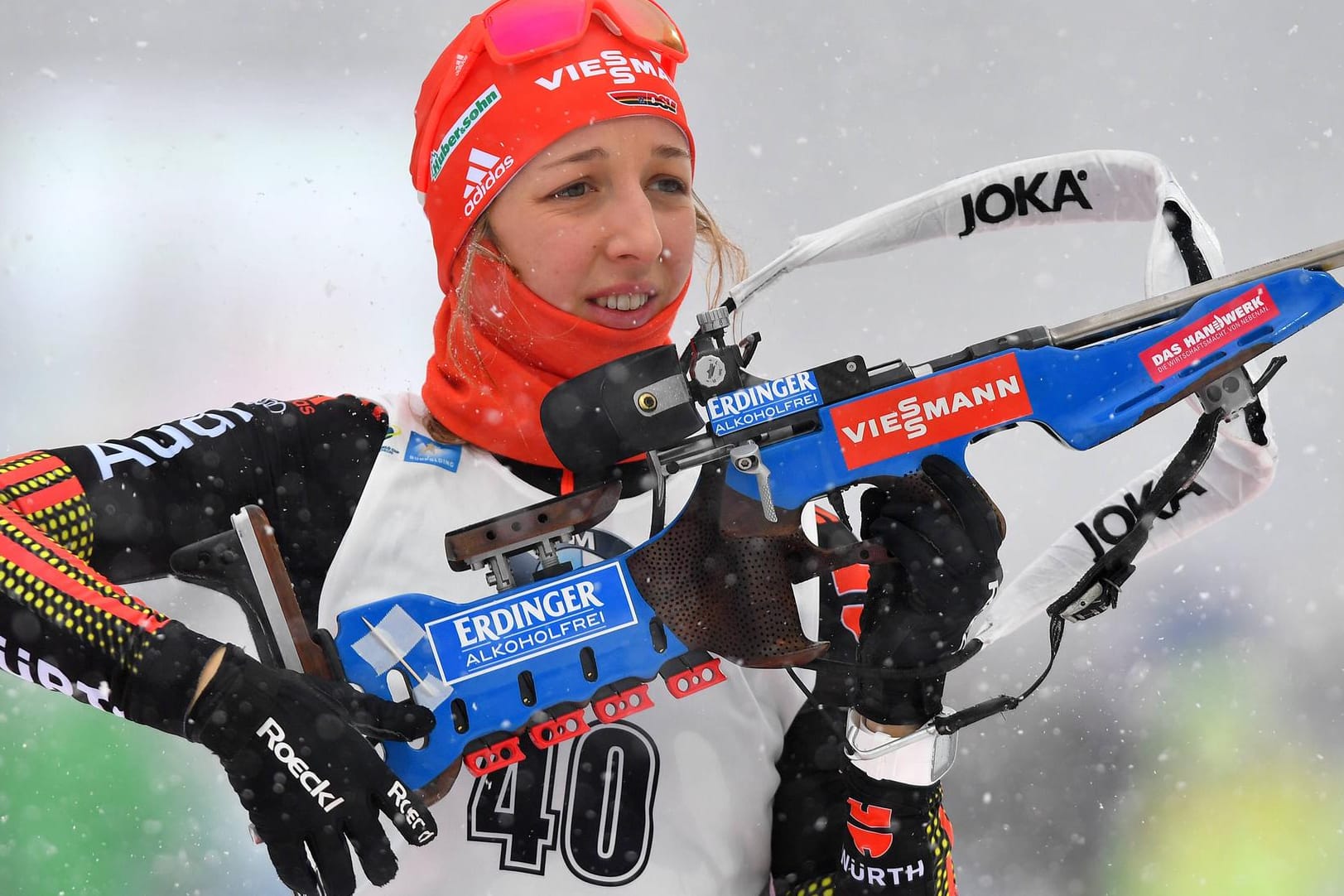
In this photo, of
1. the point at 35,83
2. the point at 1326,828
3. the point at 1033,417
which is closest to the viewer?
the point at 1033,417

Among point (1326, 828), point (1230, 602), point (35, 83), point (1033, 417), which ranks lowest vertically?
point (1326, 828)

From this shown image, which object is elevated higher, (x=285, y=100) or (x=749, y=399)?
(x=285, y=100)

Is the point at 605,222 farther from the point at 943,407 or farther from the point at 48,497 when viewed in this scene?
the point at 48,497

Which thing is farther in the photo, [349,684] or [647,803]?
[647,803]

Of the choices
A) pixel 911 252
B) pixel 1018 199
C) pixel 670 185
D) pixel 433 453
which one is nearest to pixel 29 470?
pixel 433 453

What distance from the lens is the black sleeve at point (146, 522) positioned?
1.11m

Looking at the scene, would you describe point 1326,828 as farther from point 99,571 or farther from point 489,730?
point 99,571

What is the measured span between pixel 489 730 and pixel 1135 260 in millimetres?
1619

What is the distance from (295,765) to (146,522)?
37 cm

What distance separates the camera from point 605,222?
4.39 feet

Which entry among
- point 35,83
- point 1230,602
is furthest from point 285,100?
point 1230,602

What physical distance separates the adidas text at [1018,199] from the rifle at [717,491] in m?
0.23

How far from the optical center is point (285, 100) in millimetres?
2432

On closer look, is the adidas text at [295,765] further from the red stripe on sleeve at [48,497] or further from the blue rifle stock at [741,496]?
the red stripe on sleeve at [48,497]
